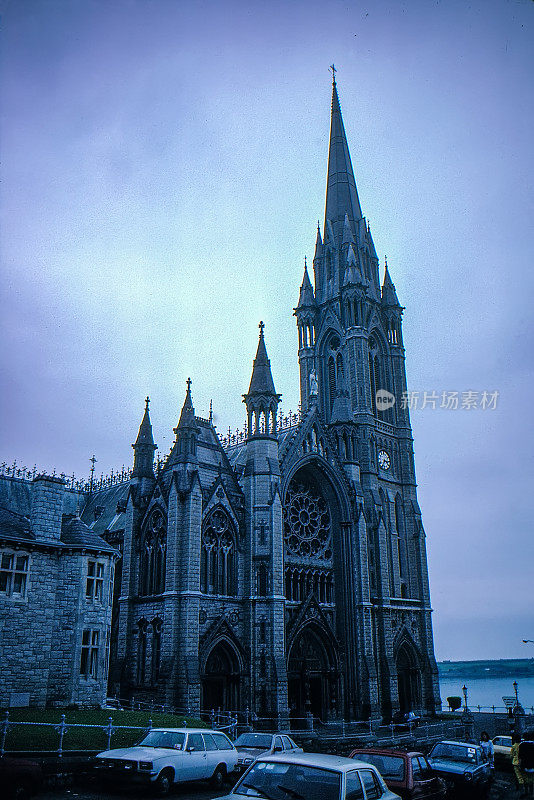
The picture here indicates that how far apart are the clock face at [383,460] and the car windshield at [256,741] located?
118 ft

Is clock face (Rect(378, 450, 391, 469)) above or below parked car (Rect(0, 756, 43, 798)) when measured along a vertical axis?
above

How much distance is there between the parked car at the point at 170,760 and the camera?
1462 cm

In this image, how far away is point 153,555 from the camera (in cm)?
4072

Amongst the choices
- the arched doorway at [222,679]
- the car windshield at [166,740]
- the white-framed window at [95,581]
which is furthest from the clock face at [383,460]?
the car windshield at [166,740]

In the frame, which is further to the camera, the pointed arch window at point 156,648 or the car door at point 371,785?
the pointed arch window at point 156,648

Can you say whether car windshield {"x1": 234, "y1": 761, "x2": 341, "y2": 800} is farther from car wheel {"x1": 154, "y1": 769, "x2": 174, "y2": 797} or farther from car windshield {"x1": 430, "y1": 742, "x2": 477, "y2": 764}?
car windshield {"x1": 430, "y1": 742, "x2": 477, "y2": 764}

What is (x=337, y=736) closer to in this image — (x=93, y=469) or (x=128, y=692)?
(x=128, y=692)

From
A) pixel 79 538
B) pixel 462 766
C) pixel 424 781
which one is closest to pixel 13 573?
pixel 79 538

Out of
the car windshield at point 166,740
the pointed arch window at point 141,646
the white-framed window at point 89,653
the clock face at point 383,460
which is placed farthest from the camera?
the clock face at point 383,460

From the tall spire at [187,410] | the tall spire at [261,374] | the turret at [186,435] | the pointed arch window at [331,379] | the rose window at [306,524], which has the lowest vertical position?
the rose window at [306,524]

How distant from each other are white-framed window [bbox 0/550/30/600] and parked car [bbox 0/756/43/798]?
1256 centimetres

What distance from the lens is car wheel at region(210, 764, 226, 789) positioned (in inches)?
669

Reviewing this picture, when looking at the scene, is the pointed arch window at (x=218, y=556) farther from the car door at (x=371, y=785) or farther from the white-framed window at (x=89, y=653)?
the car door at (x=371, y=785)

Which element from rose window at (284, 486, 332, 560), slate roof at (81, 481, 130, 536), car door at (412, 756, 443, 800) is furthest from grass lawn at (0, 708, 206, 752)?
slate roof at (81, 481, 130, 536)
